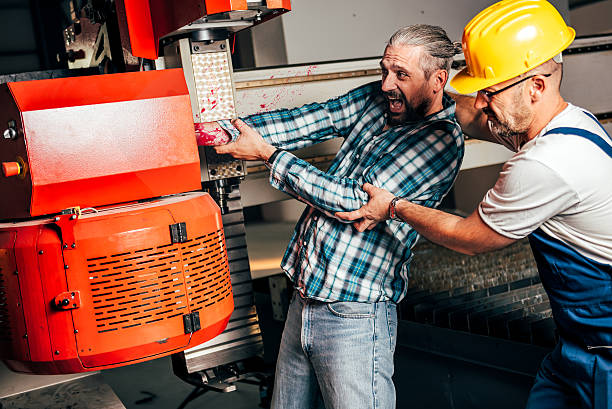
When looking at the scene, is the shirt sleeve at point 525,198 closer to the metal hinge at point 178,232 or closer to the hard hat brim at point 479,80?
the hard hat brim at point 479,80

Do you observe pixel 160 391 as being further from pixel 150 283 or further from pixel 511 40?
pixel 511 40

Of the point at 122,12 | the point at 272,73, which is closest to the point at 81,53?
the point at 122,12

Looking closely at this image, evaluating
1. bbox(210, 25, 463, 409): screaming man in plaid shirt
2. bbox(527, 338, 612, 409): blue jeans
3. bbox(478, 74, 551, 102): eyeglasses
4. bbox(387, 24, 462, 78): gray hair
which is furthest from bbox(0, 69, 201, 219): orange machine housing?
bbox(527, 338, 612, 409): blue jeans

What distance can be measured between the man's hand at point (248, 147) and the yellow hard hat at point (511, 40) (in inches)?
21.7

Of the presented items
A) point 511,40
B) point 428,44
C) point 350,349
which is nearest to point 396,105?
point 428,44

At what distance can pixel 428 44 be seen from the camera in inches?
71.7

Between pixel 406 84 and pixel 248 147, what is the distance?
48 cm

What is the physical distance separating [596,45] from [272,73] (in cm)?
190

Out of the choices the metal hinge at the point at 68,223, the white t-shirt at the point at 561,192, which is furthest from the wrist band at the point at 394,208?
the metal hinge at the point at 68,223

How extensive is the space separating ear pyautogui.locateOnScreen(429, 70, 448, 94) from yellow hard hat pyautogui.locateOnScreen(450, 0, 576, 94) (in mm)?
193

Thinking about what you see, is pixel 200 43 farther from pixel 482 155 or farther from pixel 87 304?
pixel 482 155

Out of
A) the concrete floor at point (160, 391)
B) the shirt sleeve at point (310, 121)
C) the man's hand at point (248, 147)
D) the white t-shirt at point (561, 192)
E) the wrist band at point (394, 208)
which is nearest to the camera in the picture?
the white t-shirt at point (561, 192)

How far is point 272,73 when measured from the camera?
8.20 feet

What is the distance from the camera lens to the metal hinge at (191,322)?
1.60 meters
